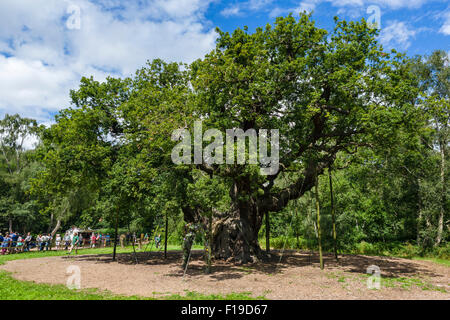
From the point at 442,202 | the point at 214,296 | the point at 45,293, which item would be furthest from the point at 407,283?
the point at 442,202

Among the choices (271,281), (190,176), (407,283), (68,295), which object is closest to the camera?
(68,295)

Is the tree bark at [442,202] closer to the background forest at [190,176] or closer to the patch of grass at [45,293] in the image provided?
the background forest at [190,176]

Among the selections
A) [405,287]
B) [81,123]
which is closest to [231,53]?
[81,123]

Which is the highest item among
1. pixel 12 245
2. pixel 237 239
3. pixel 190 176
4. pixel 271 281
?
pixel 190 176

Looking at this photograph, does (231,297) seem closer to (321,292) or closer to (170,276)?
(321,292)

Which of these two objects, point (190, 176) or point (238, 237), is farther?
point (238, 237)

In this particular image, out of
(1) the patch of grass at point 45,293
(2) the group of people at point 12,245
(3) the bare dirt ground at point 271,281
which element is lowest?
(2) the group of people at point 12,245

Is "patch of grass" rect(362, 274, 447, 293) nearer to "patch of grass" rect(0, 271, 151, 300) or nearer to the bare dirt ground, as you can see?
the bare dirt ground

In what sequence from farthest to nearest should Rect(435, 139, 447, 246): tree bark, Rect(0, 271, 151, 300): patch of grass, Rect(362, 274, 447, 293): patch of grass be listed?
Rect(435, 139, 447, 246): tree bark < Rect(362, 274, 447, 293): patch of grass < Rect(0, 271, 151, 300): patch of grass

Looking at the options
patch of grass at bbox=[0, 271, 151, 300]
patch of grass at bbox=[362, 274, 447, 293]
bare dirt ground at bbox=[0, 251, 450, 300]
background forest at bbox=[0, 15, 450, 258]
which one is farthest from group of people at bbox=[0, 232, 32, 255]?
patch of grass at bbox=[362, 274, 447, 293]

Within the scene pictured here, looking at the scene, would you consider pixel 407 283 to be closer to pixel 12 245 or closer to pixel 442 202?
pixel 442 202

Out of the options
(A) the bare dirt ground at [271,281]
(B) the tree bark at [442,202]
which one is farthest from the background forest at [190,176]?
(A) the bare dirt ground at [271,281]

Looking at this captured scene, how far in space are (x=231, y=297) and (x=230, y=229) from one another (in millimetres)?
8650

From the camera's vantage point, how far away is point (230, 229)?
16.3 meters
